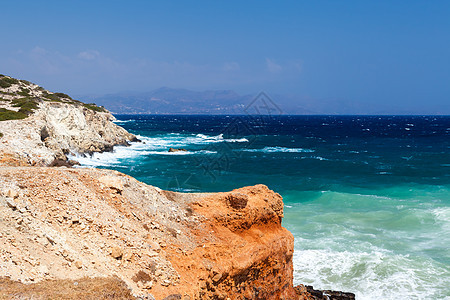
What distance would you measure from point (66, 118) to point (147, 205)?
4240 centimetres

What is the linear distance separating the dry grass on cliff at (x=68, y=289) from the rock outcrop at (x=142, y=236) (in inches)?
14.0

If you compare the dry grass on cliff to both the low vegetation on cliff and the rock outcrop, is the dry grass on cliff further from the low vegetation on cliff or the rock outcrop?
the low vegetation on cliff

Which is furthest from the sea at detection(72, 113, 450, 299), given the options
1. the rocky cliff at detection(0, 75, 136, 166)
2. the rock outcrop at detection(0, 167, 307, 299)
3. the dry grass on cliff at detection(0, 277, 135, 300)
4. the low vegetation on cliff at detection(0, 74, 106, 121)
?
the dry grass on cliff at detection(0, 277, 135, 300)

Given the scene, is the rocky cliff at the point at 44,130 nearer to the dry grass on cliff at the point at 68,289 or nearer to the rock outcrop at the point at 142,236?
the rock outcrop at the point at 142,236

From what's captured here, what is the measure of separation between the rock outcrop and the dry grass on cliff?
Answer: 14.0 inches

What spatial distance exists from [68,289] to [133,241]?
309cm

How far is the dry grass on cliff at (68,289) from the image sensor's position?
24.5ft

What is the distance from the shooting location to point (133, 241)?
1112 cm

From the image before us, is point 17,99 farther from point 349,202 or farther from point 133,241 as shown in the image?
point 133,241

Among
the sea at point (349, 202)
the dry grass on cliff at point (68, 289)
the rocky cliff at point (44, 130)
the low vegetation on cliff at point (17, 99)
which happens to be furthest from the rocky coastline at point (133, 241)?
the low vegetation on cliff at point (17, 99)

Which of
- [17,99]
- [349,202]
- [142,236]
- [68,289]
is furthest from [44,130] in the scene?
[68,289]

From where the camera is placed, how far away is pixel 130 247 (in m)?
10.9

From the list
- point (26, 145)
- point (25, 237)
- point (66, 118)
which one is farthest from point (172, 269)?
point (66, 118)

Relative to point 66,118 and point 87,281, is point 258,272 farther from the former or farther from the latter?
point 66,118
